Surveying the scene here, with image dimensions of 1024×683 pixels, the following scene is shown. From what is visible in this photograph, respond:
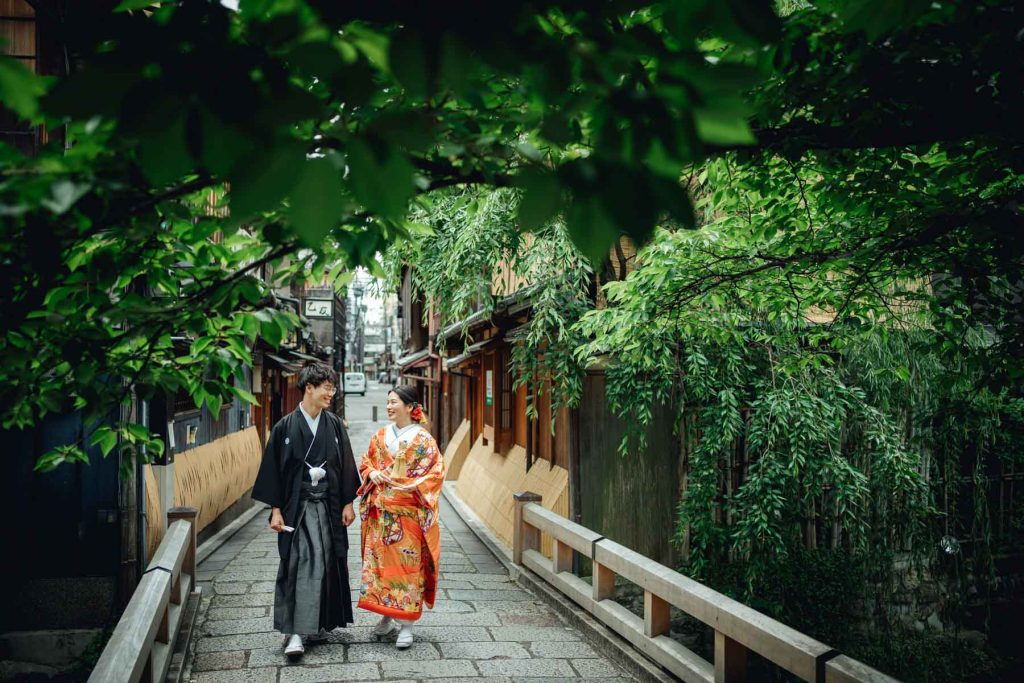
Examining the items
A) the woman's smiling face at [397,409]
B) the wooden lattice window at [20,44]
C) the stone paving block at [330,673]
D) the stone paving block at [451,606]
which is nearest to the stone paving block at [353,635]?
the stone paving block at [330,673]

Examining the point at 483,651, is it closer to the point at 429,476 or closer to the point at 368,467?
the point at 429,476

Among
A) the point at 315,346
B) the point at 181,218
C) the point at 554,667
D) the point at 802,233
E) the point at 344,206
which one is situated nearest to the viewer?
the point at 344,206

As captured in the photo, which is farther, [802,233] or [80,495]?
[80,495]

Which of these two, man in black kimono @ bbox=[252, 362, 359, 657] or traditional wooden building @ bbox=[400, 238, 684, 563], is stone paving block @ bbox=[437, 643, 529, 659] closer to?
man in black kimono @ bbox=[252, 362, 359, 657]

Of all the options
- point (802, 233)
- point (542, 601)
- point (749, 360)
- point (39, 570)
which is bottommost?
point (542, 601)

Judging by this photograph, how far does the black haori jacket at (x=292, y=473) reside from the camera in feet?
19.6

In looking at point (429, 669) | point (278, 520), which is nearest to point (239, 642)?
point (278, 520)

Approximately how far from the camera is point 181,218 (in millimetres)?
2701

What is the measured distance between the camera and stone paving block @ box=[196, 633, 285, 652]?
19.6ft

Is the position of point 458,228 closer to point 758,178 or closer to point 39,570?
point 758,178

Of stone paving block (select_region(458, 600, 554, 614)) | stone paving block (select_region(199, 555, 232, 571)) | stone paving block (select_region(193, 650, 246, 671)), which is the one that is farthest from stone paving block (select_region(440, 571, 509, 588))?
stone paving block (select_region(193, 650, 246, 671))

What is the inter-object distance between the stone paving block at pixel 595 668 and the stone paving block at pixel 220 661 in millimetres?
2562

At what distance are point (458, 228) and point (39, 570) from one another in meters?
5.29

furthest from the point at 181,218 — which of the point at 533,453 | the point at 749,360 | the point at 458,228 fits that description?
the point at 533,453
